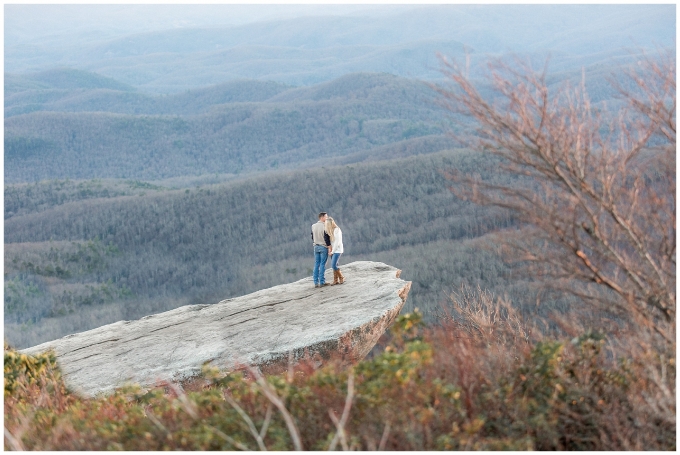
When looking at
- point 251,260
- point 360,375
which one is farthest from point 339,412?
point 251,260

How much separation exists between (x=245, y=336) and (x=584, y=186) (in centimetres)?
753

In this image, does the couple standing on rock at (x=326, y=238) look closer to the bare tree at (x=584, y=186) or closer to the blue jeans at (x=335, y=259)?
the blue jeans at (x=335, y=259)

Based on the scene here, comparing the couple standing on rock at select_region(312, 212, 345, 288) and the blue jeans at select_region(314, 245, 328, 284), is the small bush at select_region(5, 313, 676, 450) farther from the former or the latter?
the blue jeans at select_region(314, 245, 328, 284)

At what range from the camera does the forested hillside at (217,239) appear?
1891 inches

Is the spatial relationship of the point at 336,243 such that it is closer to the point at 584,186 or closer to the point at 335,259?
the point at 335,259

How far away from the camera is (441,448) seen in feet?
21.7

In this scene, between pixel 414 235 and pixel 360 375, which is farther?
pixel 414 235

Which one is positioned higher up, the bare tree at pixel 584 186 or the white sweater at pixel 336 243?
the bare tree at pixel 584 186

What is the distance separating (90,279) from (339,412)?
174ft

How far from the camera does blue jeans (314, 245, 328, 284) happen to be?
46.2 ft

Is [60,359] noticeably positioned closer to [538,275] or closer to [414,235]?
[538,275]

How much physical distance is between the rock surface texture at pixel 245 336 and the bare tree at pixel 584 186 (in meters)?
4.58

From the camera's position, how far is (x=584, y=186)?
720cm

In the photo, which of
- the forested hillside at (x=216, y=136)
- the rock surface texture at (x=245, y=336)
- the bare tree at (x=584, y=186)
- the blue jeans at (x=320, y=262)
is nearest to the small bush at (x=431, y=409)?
the bare tree at (x=584, y=186)
